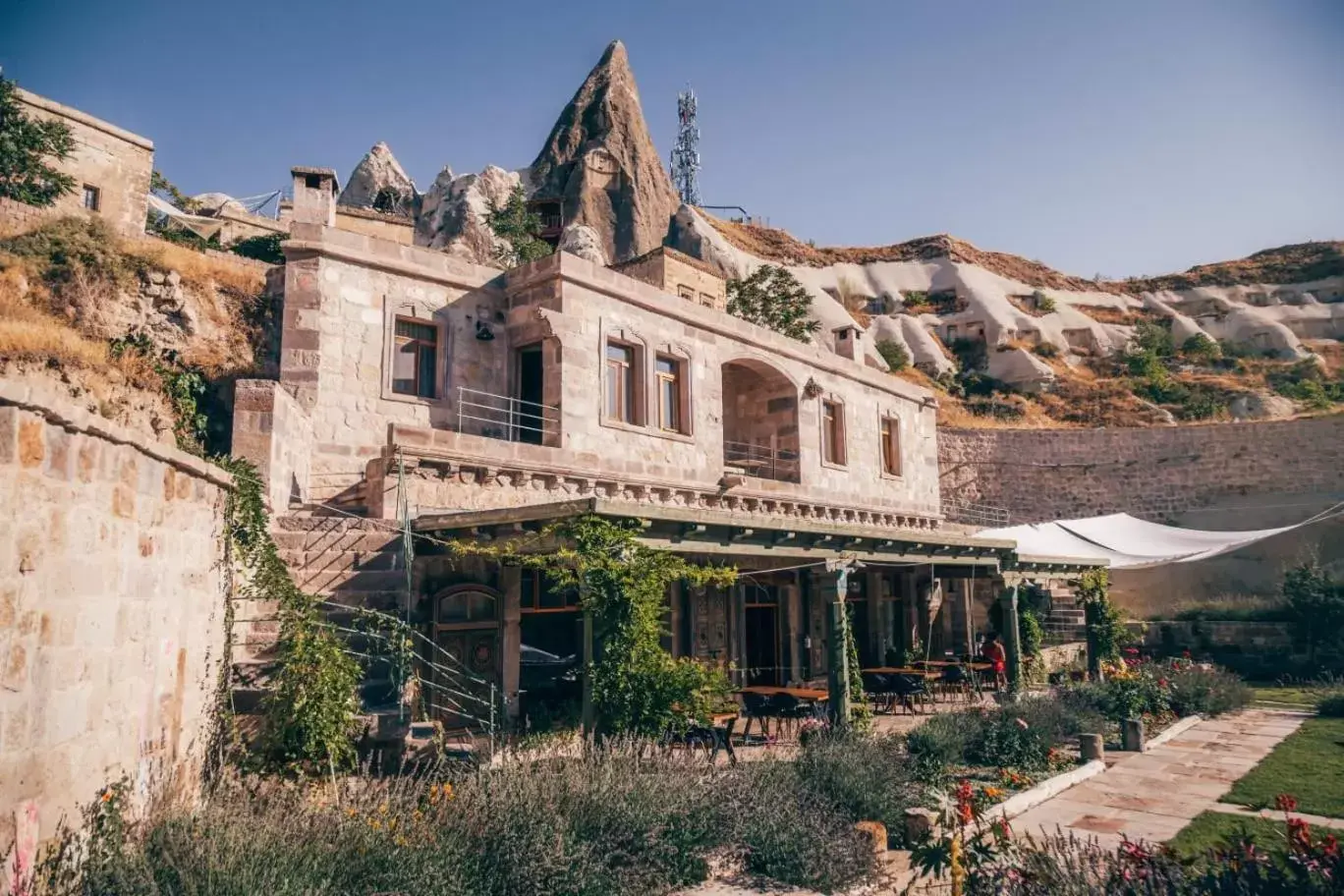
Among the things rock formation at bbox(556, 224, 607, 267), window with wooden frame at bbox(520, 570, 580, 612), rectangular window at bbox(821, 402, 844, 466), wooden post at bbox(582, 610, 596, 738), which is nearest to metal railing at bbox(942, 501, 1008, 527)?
rectangular window at bbox(821, 402, 844, 466)

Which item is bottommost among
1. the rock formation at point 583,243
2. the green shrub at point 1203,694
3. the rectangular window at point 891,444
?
the green shrub at point 1203,694

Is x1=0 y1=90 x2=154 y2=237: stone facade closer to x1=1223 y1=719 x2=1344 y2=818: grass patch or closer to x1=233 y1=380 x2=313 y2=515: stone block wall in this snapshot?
x1=233 y1=380 x2=313 y2=515: stone block wall

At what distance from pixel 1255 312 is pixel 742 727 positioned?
4862 centimetres

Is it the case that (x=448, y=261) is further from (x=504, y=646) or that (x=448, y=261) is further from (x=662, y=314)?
(x=504, y=646)

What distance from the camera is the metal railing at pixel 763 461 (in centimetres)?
1831

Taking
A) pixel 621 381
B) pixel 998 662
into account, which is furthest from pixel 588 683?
pixel 998 662

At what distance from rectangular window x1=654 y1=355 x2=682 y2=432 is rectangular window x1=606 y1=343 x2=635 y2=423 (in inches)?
26.5

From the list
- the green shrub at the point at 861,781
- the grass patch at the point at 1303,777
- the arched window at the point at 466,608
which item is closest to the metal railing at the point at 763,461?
the arched window at the point at 466,608

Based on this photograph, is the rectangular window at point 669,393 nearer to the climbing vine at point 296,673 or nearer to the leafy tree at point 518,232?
the climbing vine at point 296,673

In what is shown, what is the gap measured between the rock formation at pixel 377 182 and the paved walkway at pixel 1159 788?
42.2 metres

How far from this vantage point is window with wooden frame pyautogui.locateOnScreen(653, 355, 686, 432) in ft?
52.4

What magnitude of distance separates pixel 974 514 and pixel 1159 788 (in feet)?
70.6

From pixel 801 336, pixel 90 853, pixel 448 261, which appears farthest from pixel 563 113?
pixel 90 853

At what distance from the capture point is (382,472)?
11.3 metres
